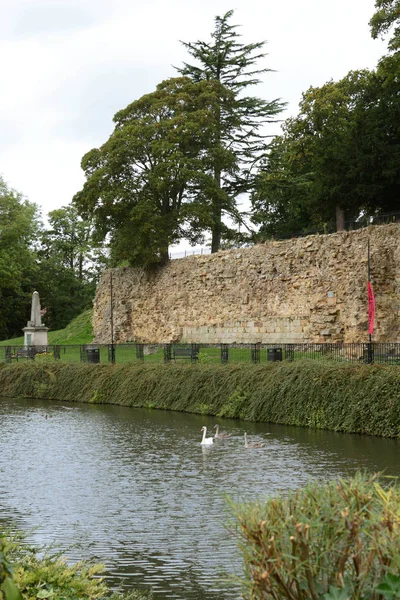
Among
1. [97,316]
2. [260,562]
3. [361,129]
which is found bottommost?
[260,562]

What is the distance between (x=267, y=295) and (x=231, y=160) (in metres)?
10.1

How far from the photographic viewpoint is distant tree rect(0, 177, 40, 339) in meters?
60.5

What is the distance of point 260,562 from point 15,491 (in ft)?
30.3

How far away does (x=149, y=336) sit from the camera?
44.9 meters

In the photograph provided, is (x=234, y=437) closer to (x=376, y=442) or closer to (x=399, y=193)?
(x=376, y=442)

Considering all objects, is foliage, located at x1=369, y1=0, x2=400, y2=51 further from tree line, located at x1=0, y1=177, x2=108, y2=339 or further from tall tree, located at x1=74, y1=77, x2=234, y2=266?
tree line, located at x1=0, y1=177, x2=108, y2=339

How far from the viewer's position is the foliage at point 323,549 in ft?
17.9

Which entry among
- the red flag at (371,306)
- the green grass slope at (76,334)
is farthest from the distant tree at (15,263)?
the red flag at (371,306)

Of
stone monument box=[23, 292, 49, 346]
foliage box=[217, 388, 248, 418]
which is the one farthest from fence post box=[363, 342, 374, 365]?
stone monument box=[23, 292, 49, 346]

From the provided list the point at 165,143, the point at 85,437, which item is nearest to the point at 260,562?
the point at 85,437

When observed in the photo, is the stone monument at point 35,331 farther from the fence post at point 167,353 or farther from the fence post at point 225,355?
the fence post at point 225,355

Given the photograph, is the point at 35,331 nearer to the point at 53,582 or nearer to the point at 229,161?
the point at 229,161

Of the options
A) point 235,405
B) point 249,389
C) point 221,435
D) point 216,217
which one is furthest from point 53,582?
point 216,217

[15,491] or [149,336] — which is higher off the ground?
[149,336]
